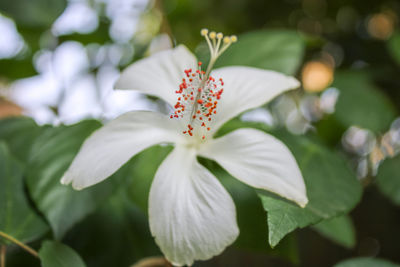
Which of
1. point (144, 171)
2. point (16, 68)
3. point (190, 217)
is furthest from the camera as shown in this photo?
point (16, 68)

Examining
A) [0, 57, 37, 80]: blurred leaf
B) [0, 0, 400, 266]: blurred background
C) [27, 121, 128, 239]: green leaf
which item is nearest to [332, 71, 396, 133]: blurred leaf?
[0, 0, 400, 266]: blurred background

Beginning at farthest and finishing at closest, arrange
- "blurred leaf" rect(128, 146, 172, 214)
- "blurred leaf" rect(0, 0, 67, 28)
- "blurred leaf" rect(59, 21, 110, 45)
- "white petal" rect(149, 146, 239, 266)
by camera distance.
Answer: "blurred leaf" rect(59, 21, 110, 45) < "blurred leaf" rect(0, 0, 67, 28) < "blurred leaf" rect(128, 146, 172, 214) < "white petal" rect(149, 146, 239, 266)

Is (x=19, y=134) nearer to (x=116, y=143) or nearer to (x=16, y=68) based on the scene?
(x=116, y=143)

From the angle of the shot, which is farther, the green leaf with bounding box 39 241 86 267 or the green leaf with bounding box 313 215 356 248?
the green leaf with bounding box 313 215 356 248

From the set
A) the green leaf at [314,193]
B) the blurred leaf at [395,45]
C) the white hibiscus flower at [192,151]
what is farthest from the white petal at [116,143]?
the blurred leaf at [395,45]

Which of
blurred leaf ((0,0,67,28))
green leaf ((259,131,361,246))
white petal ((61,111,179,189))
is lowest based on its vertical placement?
green leaf ((259,131,361,246))

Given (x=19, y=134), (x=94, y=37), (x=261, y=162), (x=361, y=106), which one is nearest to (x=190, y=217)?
(x=261, y=162)

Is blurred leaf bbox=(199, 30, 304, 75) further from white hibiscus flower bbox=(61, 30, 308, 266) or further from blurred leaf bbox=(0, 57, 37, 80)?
blurred leaf bbox=(0, 57, 37, 80)
